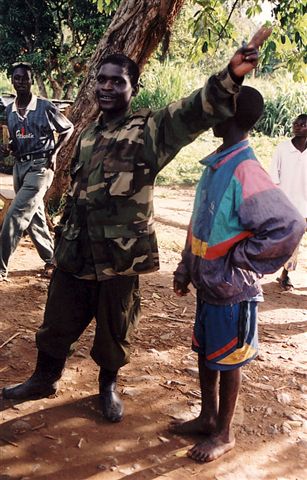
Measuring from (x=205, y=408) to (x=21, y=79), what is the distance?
10.4 feet

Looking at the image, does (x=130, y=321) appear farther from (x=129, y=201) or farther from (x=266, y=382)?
(x=266, y=382)

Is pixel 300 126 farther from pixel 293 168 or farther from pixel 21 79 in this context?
pixel 21 79

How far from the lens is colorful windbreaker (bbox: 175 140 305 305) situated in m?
2.09

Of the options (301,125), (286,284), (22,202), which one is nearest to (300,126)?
(301,125)

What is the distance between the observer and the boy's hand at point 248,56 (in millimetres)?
1898

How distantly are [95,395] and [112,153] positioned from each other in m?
1.41

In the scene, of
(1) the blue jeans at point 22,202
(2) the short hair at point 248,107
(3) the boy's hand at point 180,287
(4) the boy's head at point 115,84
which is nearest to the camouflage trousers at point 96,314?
(3) the boy's hand at point 180,287

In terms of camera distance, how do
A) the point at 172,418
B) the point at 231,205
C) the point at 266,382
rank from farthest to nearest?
the point at 266,382 < the point at 172,418 < the point at 231,205

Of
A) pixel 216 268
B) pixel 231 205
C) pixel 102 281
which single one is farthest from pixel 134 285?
pixel 231 205

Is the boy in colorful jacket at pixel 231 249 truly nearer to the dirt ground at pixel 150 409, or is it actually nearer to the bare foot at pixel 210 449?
the bare foot at pixel 210 449

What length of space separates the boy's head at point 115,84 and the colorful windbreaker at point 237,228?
20.1 inches

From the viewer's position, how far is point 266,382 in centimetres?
341

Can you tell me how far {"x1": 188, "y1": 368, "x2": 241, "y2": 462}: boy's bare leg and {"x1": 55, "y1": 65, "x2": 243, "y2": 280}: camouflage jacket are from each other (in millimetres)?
633

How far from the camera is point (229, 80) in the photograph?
1965 mm
